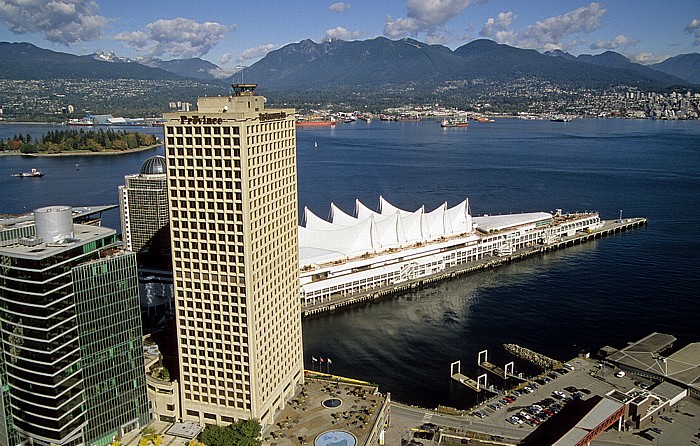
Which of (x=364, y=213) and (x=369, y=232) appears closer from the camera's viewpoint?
(x=369, y=232)

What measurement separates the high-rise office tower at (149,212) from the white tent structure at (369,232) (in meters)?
11.7

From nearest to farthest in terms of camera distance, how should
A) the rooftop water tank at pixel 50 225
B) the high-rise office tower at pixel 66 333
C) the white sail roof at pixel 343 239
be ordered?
the high-rise office tower at pixel 66 333 < the rooftop water tank at pixel 50 225 < the white sail roof at pixel 343 239

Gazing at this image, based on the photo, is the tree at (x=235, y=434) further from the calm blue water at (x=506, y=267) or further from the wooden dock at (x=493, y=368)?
the wooden dock at (x=493, y=368)

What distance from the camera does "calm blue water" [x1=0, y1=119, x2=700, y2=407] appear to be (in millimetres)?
44125

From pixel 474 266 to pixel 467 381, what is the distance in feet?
81.3

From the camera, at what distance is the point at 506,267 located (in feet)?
209

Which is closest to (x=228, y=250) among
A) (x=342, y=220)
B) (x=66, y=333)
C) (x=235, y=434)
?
(x=66, y=333)

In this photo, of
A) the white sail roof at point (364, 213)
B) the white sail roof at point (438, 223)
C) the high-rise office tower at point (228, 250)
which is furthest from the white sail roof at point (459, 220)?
the high-rise office tower at point (228, 250)

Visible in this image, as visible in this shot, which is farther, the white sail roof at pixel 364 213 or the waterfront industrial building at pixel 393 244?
the white sail roof at pixel 364 213

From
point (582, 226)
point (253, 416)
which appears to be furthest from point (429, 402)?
point (582, 226)

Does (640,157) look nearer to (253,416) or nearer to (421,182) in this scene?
(421,182)

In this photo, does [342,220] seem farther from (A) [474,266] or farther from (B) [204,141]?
(B) [204,141]

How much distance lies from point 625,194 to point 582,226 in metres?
27.2

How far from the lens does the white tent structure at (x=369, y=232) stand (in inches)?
2237
